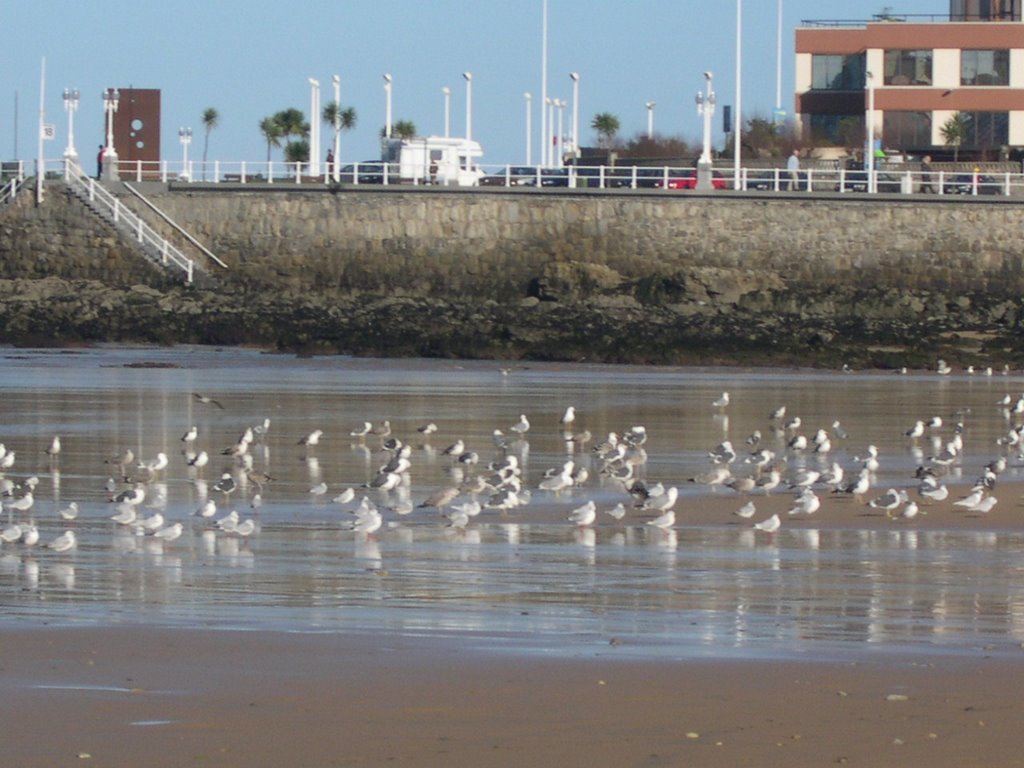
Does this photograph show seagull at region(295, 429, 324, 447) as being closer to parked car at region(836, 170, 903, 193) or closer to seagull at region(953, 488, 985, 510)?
seagull at region(953, 488, 985, 510)

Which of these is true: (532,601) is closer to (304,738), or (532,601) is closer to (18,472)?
(304,738)

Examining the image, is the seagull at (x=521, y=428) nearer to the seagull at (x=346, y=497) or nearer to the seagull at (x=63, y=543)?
the seagull at (x=346, y=497)

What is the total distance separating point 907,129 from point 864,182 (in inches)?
882

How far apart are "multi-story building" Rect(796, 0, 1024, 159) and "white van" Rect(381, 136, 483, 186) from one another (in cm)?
1867

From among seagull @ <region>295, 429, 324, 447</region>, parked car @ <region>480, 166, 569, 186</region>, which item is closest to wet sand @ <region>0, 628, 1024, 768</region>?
seagull @ <region>295, 429, 324, 447</region>

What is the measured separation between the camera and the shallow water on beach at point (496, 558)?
398 inches

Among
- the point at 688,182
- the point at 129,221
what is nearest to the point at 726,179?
the point at 688,182

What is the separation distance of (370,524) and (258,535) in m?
0.87

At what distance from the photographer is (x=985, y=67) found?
70.3 meters

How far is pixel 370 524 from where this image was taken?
531 inches

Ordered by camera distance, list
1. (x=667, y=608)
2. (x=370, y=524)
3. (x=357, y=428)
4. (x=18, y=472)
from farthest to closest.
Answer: (x=357, y=428) → (x=18, y=472) → (x=370, y=524) → (x=667, y=608)

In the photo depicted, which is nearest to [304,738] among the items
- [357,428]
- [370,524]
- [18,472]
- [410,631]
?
[410,631]

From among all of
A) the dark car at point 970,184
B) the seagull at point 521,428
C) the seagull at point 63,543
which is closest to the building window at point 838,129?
the dark car at point 970,184

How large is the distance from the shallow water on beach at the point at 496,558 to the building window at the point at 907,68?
156 feet
